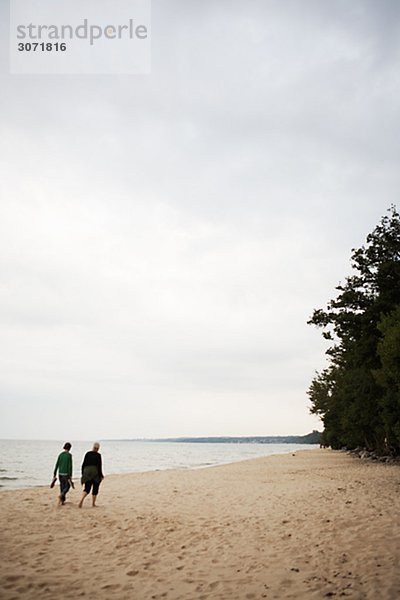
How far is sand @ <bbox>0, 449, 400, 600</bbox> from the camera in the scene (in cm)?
697

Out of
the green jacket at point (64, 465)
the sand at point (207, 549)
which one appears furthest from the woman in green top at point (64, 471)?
the sand at point (207, 549)

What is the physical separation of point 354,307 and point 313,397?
48.7 meters

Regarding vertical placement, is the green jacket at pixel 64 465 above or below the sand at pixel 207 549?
above

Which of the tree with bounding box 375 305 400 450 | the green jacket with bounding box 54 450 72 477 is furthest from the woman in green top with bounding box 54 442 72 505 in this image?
the tree with bounding box 375 305 400 450

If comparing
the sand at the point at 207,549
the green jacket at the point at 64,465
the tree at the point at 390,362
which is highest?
the tree at the point at 390,362

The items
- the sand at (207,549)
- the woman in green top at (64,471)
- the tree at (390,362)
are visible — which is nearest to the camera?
the sand at (207,549)

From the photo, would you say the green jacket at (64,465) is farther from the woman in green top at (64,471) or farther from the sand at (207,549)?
the sand at (207,549)

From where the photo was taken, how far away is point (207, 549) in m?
9.34

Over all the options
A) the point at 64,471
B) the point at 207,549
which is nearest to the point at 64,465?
the point at 64,471

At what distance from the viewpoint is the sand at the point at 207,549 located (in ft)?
22.9

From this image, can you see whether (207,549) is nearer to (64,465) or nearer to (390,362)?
(64,465)

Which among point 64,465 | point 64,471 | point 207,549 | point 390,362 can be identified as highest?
point 390,362

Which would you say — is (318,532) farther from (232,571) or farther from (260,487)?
(260,487)

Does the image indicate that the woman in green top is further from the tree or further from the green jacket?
the tree
